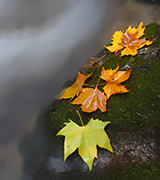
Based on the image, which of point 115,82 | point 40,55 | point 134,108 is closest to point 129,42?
point 115,82

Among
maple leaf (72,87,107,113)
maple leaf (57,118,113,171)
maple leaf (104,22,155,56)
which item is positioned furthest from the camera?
maple leaf (104,22,155,56)

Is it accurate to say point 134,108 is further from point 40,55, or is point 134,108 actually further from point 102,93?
point 40,55

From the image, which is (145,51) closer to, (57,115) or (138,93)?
(138,93)

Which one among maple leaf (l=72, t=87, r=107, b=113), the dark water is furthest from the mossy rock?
the dark water

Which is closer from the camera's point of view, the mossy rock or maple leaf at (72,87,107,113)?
the mossy rock

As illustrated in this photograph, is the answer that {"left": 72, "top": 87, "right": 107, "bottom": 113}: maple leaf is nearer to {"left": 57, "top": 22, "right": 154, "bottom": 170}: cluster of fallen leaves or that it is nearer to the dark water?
{"left": 57, "top": 22, "right": 154, "bottom": 170}: cluster of fallen leaves

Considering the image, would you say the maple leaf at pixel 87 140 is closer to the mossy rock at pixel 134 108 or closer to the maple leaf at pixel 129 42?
the mossy rock at pixel 134 108
